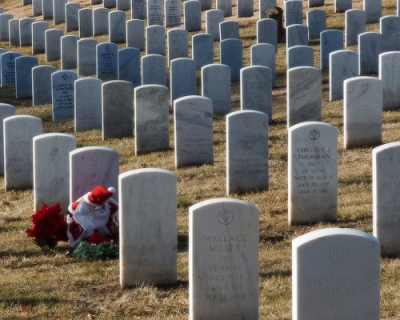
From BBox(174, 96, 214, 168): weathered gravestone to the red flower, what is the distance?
3888 millimetres

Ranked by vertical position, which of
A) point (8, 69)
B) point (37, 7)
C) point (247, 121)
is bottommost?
point (8, 69)

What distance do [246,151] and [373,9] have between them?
13514mm

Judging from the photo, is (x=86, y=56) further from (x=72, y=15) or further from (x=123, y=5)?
(x=123, y=5)

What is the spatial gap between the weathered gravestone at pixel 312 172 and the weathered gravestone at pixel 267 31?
12.5 meters

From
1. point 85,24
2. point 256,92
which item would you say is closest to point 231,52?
point 256,92

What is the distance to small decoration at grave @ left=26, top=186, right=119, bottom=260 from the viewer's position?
1033 cm

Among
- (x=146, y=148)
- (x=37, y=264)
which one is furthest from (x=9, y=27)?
(x=37, y=264)

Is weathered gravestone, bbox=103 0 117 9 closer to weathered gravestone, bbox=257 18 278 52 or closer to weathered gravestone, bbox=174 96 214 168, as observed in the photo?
weathered gravestone, bbox=257 18 278 52

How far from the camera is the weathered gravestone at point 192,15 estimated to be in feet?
88.8

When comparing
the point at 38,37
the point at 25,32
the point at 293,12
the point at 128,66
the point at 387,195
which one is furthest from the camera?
the point at 25,32

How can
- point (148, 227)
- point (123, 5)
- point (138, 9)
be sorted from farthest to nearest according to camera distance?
point (123, 5)
point (138, 9)
point (148, 227)

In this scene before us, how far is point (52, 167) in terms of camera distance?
12.3 meters

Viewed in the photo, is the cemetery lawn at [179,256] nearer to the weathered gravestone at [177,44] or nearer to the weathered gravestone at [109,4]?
the weathered gravestone at [177,44]

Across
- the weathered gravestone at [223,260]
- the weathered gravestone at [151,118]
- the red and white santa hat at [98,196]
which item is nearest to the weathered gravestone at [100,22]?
the weathered gravestone at [151,118]
